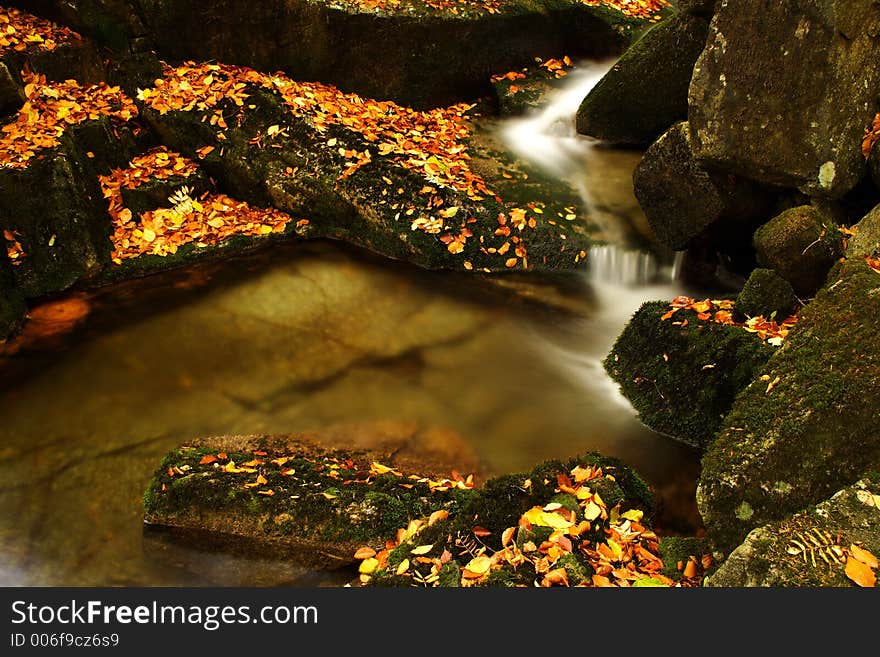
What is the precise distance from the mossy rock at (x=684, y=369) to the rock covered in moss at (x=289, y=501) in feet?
6.05

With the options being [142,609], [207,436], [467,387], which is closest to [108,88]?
[207,436]

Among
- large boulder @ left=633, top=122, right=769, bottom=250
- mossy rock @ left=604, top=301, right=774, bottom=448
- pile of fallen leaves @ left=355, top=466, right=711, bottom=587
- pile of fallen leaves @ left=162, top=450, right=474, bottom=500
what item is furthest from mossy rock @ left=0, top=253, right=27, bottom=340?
large boulder @ left=633, top=122, right=769, bottom=250

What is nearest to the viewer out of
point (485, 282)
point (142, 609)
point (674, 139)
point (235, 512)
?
point (142, 609)

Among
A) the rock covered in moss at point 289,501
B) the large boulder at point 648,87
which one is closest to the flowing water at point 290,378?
the rock covered in moss at point 289,501

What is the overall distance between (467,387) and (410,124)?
469cm

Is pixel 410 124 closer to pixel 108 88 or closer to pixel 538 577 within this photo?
pixel 108 88

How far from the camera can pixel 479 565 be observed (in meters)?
3.34

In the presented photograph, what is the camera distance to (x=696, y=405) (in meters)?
5.34

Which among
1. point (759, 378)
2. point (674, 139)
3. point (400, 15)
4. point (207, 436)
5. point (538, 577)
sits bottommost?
point (207, 436)

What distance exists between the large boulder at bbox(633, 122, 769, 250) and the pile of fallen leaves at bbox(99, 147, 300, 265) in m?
4.05

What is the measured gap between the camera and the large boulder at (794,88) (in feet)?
17.2

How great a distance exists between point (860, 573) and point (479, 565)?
1648 millimetres

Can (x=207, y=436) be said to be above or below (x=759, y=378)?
below

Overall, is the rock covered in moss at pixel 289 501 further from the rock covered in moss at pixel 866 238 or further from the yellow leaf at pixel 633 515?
the rock covered in moss at pixel 866 238
